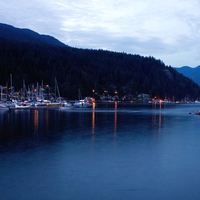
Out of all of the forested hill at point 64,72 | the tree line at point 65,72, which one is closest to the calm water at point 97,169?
the tree line at point 65,72

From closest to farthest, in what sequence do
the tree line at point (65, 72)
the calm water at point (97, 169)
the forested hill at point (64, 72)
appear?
the calm water at point (97, 169), the forested hill at point (64, 72), the tree line at point (65, 72)

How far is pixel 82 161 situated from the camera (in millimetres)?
14703

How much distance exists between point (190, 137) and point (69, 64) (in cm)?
15485

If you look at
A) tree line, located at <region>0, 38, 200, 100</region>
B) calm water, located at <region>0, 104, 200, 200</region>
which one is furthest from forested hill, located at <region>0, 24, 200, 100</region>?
calm water, located at <region>0, 104, 200, 200</region>

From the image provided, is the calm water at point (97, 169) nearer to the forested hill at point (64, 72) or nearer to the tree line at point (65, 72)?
the tree line at point (65, 72)

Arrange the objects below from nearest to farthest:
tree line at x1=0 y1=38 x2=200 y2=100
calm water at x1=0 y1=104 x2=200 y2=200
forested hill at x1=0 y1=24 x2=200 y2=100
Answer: calm water at x1=0 y1=104 x2=200 y2=200 → forested hill at x1=0 y1=24 x2=200 y2=100 → tree line at x1=0 y1=38 x2=200 y2=100

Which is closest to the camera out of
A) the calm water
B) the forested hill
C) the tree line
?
the calm water

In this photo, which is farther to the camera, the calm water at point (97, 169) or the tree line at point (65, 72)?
the tree line at point (65, 72)

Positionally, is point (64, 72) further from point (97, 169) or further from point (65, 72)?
point (97, 169)

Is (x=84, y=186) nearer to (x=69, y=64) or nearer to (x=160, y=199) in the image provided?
(x=160, y=199)

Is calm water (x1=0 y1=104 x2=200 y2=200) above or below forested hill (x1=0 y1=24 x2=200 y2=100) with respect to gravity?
below

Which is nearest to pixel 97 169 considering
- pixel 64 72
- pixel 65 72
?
pixel 64 72

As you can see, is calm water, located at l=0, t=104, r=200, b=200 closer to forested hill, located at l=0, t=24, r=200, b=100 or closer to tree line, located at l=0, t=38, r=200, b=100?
tree line, located at l=0, t=38, r=200, b=100

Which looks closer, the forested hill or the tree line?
the forested hill
